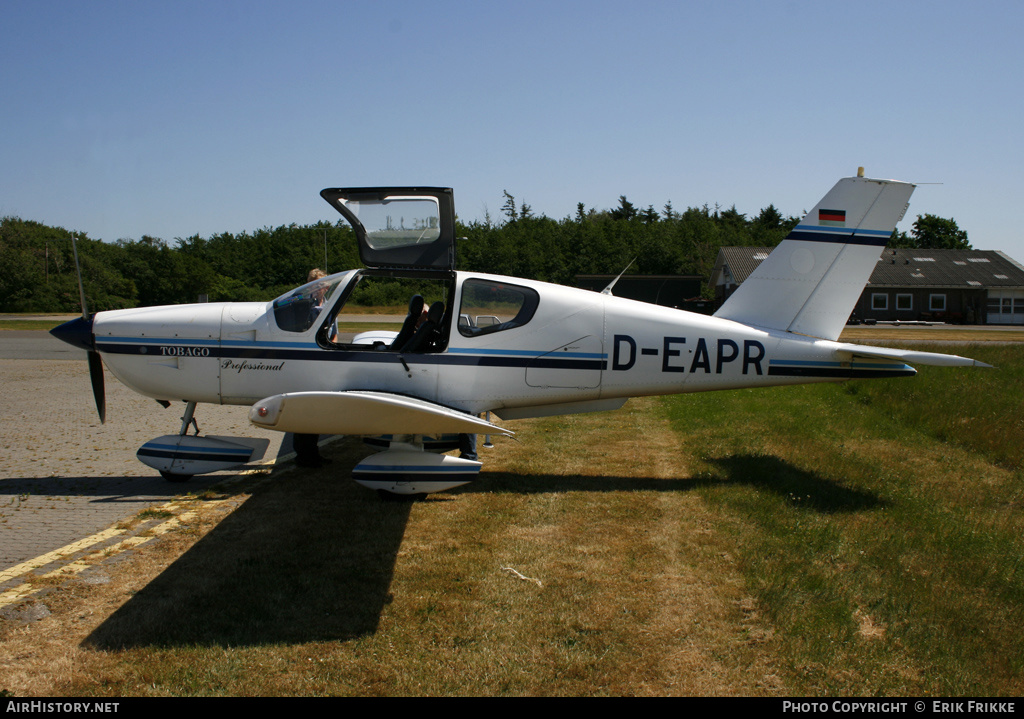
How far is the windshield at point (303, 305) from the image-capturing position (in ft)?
20.2

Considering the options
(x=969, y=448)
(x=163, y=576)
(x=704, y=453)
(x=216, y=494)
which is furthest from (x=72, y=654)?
(x=969, y=448)

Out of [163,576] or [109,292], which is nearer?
[163,576]

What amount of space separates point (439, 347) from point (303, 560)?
2355mm

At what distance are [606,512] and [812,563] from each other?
173 cm

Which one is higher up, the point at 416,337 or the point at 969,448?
the point at 416,337

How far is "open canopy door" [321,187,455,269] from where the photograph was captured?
19.8 feet

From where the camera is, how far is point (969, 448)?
8.03 m

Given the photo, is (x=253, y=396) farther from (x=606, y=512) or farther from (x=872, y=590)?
(x=872, y=590)

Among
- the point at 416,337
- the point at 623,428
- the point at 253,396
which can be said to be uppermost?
the point at 416,337

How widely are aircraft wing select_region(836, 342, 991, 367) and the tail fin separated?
1.34 ft

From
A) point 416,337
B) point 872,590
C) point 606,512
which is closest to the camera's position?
point 872,590

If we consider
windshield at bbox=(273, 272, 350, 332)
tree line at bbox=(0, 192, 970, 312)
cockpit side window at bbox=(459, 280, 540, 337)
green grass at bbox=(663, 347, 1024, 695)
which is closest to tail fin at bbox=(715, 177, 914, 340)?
green grass at bbox=(663, 347, 1024, 695)

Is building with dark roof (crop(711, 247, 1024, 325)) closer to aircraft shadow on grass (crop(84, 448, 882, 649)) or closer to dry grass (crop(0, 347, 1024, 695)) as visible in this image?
aircraft shadow on grass (crop(84, 448, 882, 649))

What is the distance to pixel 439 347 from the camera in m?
6.16
